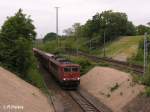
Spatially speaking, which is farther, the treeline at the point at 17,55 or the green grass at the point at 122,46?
Result: the green grass at the point at 122,46

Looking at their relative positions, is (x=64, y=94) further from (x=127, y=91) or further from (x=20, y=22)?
(x=20, y=22)

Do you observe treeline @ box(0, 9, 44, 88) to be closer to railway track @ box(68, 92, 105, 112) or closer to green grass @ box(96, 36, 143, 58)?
railway track @ box(68, 92, 105, 112)

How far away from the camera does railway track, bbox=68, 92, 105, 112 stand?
29847 mm

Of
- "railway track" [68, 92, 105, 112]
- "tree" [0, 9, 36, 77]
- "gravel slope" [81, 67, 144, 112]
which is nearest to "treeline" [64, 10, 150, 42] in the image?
"gravel slope" [81, 67, 144, 112]

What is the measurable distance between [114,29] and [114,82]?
7242 cm

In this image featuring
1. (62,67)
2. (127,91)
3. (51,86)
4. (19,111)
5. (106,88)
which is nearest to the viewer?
(19,111)

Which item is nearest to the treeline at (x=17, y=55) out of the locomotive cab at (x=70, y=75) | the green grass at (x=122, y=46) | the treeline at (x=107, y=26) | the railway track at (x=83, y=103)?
the locomotive cab at (x=70, y=75)

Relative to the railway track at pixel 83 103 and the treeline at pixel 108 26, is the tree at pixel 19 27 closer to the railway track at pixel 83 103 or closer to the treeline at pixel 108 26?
the railway track at pixel 83 103

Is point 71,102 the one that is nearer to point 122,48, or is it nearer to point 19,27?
point 19,27

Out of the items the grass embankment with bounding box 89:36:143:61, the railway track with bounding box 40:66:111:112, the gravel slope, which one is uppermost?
the grass embankment with bounding box 89:36:143:61

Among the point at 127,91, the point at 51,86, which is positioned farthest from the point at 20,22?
the point at 127,91

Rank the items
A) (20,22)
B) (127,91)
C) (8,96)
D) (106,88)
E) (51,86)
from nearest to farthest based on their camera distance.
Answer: (8,96) < (127,91) < (106,88) < (51,86) < (20,22)

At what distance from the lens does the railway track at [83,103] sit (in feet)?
97.9

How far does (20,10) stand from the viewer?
175 feet
